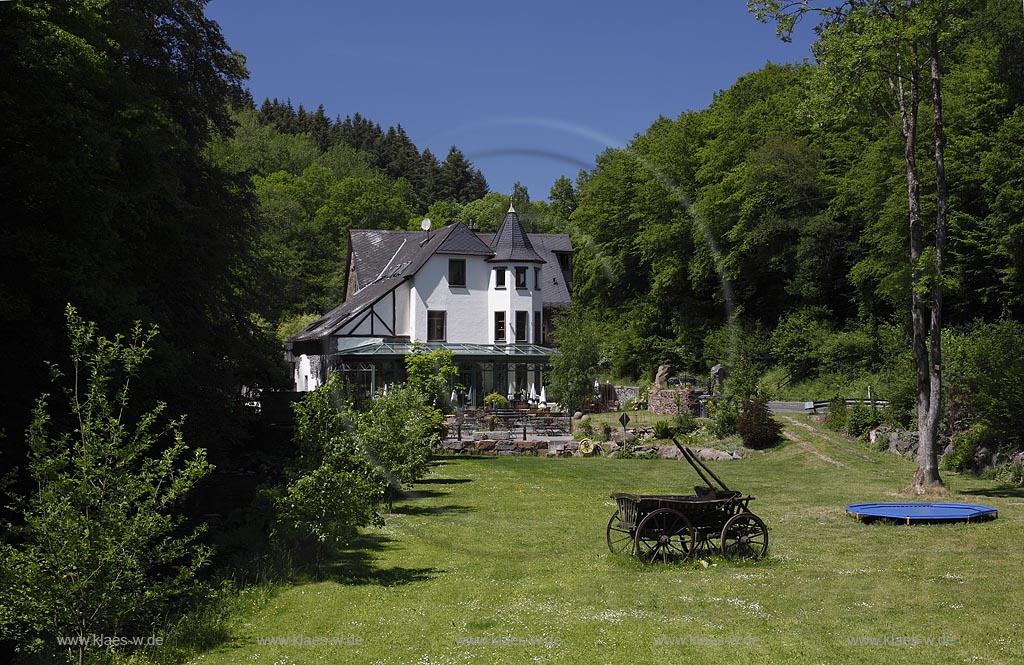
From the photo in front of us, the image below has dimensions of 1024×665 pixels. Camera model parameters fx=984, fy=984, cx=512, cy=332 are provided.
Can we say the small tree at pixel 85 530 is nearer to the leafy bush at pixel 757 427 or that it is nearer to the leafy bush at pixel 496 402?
the leafy bush at pixel 757 427

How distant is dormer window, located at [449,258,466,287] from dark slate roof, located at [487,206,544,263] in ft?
6.18

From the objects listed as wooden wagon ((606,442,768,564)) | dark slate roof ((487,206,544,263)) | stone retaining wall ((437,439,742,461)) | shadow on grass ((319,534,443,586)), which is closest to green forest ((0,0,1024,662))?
shadow on grass ((319,534,443,586))

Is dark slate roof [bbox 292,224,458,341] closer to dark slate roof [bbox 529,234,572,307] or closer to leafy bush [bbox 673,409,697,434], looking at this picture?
dark slate roof [bbox 529,234,572,307]

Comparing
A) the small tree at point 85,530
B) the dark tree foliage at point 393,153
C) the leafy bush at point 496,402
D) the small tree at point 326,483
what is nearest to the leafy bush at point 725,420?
the leafy bush at point 496,402

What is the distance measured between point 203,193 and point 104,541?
60.7ft

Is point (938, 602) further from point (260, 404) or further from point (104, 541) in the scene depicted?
point (260, 404)

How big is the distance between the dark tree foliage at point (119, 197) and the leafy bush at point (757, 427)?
19.9 metres

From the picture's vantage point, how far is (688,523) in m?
15.5

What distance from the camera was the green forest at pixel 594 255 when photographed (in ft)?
53.6

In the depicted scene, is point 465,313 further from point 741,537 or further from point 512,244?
point 741,537

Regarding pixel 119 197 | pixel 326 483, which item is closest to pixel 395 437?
pixel 326 483

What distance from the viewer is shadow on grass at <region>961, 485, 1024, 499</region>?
24.2 m

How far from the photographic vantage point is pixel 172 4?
25828 millimetres

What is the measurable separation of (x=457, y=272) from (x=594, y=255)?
16.0 metres
